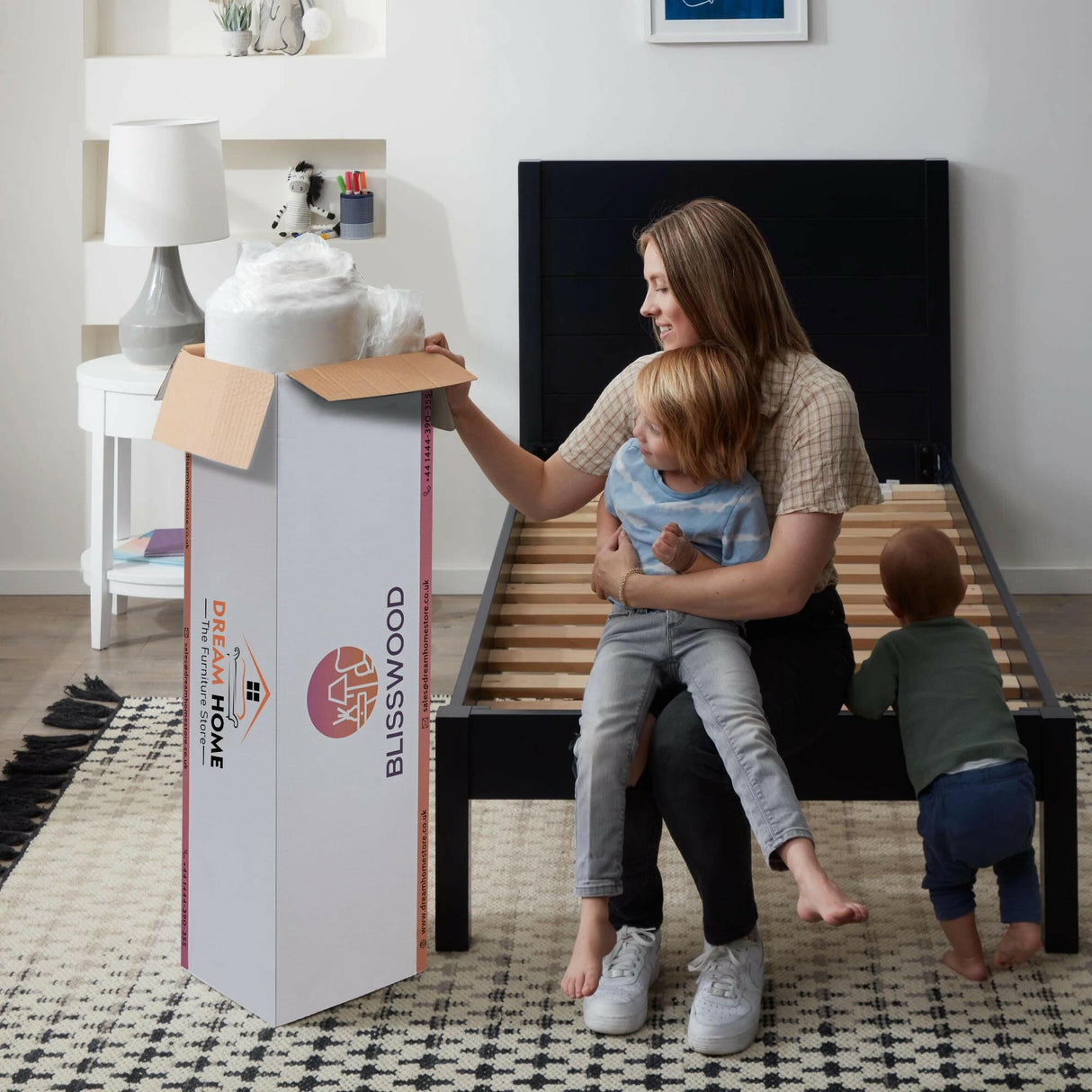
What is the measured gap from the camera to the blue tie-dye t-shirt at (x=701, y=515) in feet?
6.30

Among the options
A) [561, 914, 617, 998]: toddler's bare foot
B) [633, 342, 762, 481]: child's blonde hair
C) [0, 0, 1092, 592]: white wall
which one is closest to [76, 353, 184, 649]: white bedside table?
[0, 0, 1092, 592]: white wall

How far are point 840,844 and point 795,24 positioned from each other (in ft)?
6.57

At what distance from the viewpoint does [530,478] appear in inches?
85.5

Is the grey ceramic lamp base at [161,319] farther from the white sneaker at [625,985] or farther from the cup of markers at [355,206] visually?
the white sneaker at [625,985]

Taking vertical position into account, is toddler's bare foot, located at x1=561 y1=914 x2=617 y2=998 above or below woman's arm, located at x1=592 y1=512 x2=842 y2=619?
below

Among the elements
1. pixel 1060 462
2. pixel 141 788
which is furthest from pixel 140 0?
Result: pixel 1060 462

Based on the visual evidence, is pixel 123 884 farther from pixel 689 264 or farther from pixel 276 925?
pixel 689 264

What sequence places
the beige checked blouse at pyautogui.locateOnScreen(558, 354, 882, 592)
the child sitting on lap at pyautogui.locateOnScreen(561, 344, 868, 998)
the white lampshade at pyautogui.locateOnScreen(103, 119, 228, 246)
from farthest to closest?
the white lampshade at pyautogui.locateOnScreen(103, 119, 228, 246)
the beige checked blouse at pyautogui.locateOnScreen(558, 354, 882, 592)
the child sitting on lap at pyautogui.locateOnScreen(561, 344, 868, 998)

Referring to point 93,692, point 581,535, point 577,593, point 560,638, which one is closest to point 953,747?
point 560,638

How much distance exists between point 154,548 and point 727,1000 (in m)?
2.09

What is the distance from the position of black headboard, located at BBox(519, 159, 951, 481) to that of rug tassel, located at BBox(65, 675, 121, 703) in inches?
44.7

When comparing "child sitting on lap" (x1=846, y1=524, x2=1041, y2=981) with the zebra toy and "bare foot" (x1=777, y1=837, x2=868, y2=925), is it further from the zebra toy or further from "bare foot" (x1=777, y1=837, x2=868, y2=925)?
the zebra toy

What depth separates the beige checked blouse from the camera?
190 cm

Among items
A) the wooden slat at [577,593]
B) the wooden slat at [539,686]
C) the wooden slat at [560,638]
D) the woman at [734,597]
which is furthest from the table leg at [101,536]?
the woman at [734,597]
